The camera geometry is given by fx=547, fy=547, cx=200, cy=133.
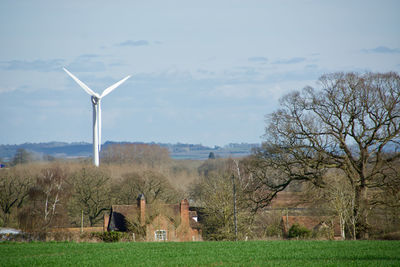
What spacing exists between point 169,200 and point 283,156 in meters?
40.2

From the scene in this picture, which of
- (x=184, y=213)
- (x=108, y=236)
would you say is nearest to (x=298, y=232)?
(x=184, y=213)

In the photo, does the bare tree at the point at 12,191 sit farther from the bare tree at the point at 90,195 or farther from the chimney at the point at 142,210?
the chimney at the point at 142,210

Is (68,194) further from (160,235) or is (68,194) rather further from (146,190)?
(160,235)

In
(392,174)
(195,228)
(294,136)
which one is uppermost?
(294,136)

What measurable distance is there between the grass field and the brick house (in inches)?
738

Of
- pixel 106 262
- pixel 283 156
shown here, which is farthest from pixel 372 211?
pixel 106 262

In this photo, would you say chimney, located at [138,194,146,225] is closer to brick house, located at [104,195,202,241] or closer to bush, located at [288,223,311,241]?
brick house, located at [104,195,202,241]

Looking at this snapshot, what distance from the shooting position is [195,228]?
58.2 metres

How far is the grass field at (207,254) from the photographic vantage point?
21.9 m

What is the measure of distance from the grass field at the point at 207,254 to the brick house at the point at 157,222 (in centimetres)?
1875

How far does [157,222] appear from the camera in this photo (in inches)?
2024

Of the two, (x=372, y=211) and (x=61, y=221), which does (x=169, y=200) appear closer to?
(x=61, y=221)

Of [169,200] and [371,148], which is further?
[169,200]

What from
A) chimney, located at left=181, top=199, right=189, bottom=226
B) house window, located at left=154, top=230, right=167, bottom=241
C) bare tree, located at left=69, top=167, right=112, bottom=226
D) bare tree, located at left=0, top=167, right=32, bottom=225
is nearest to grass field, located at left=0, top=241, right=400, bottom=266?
house window, located at left=154, top=230, right=167, bottom=241
